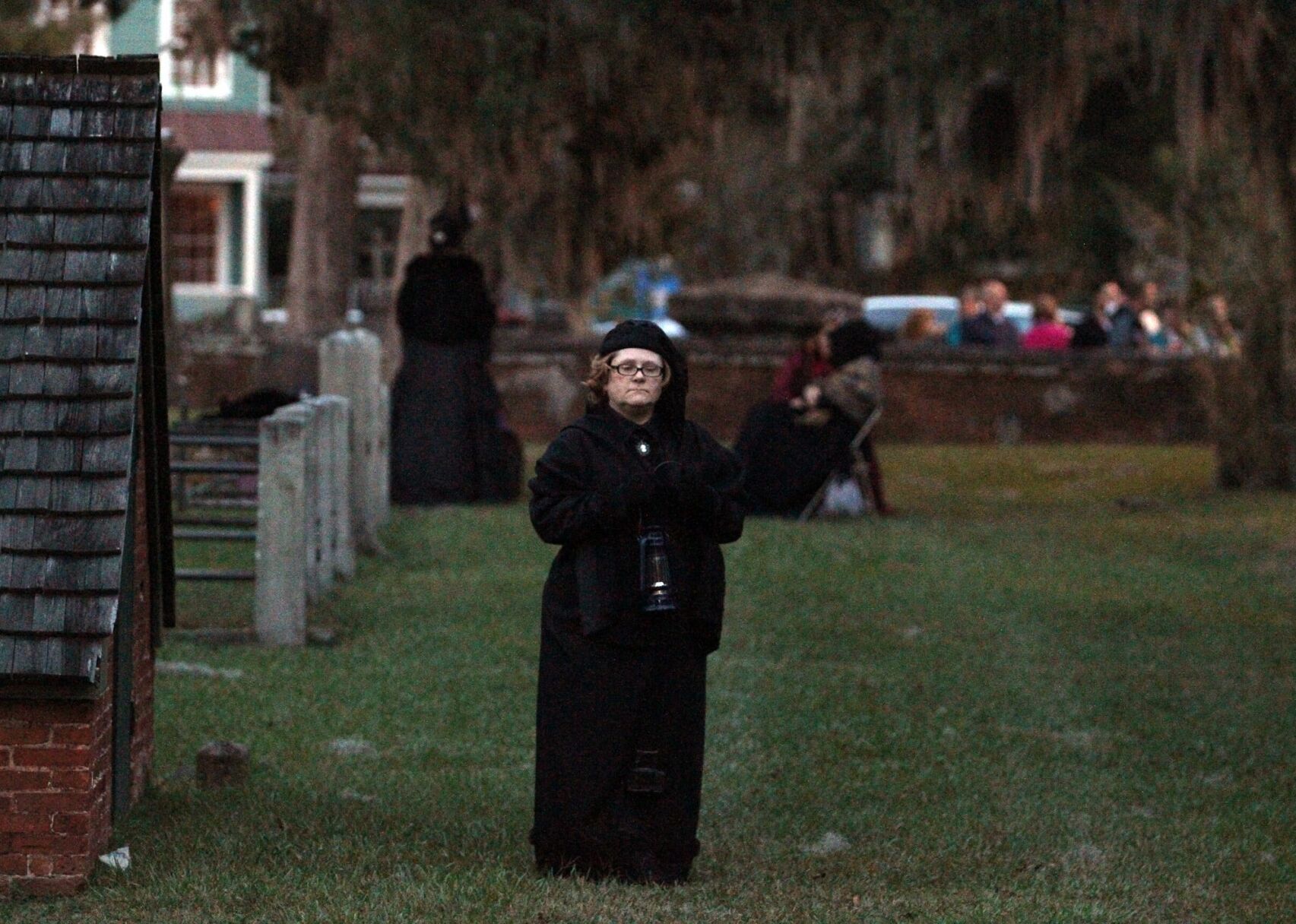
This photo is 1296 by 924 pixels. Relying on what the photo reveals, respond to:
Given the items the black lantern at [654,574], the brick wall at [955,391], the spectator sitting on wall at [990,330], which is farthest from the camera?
the spectator sitting on wall at [990,330]

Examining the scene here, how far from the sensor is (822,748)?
930cm

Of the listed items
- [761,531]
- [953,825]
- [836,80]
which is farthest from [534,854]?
[836,80]

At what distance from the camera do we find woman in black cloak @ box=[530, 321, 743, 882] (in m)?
6.68

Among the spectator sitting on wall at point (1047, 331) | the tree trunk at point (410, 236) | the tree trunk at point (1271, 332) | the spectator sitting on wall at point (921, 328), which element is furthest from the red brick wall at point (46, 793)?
the spectator sitting on wall at point (921, 328)

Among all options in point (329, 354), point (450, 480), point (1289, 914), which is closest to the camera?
point (1289, 914)

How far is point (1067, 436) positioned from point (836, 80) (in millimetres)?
7093

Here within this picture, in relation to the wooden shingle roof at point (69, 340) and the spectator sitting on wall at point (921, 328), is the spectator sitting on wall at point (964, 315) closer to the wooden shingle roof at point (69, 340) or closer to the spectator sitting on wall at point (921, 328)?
the spectator sitting on wall at point (921, 328)

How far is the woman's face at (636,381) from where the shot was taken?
6730mm

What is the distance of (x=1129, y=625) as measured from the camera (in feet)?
42.0

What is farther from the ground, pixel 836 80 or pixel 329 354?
pixel 836 80

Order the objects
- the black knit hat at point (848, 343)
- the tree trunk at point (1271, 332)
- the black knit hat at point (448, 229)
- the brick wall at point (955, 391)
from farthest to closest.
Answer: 1. the brick wall at point (955, 391)
2. the tree trunk at point (1271, 332)
3. the black knit hat at point (448, 229)
4. the black knit hat at point (848, 343)

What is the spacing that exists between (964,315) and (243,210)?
2025 centimetres

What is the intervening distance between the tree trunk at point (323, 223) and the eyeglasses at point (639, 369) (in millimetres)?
16240

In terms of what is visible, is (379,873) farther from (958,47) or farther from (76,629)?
(958,47)
